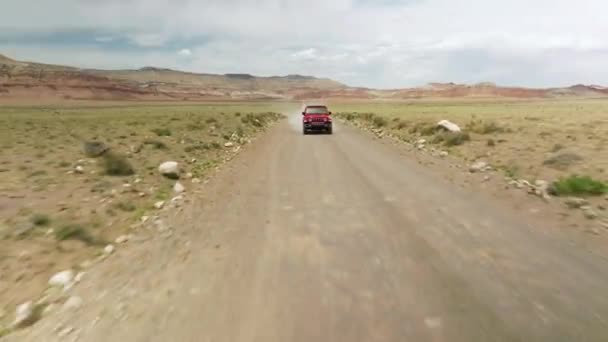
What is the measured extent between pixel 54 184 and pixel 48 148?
8.89 meters

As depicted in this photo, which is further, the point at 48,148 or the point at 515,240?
the point at 48,148

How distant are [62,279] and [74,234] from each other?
1.82 m

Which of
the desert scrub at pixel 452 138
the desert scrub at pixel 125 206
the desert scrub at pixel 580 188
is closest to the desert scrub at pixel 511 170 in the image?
the desert scrub at pixel 580 188

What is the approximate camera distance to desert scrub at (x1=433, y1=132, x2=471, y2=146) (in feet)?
63.5

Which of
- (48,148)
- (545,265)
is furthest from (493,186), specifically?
(48,148)

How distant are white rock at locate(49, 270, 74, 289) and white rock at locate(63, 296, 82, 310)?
19.3 inches

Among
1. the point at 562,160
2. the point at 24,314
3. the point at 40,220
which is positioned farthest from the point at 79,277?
the point at 562,160

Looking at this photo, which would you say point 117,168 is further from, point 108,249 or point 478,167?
point 478,167

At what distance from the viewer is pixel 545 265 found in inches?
218

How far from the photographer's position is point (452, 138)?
1969 cm

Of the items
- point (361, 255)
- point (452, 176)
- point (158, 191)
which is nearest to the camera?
point (361, 255)

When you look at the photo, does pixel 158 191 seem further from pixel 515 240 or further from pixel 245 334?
pixel 515 240

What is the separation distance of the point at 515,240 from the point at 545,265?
106cm

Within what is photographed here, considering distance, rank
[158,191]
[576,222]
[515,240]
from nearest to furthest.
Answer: [515,240] → [576,222] → [158,191]
